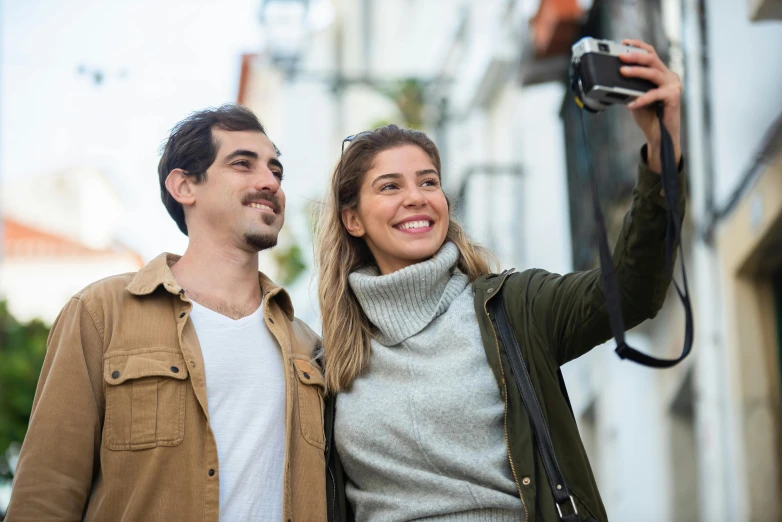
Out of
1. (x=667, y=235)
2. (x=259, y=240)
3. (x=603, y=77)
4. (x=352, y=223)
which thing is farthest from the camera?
(x=352, y=223)

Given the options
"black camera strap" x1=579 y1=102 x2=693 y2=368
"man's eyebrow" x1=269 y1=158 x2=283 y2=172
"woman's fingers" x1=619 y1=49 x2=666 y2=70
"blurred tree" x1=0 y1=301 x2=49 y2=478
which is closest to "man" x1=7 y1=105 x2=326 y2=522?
"man's eyebrow" x1=269 y1=158 x2=283 y2=172

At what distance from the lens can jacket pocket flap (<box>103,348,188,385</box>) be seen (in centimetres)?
392

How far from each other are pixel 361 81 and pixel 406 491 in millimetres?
12226

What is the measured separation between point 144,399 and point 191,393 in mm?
167

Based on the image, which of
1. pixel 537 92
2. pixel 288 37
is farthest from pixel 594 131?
pixel 288 37

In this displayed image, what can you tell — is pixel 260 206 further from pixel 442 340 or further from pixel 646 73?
pixel 646 73

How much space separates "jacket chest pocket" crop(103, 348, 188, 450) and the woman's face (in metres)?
0.95

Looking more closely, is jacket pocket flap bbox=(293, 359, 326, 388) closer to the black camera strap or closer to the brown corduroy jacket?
the brown corduroy jacket

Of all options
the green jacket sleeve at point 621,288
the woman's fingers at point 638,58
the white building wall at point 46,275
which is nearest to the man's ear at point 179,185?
the green jacket sleeve at point 621,288

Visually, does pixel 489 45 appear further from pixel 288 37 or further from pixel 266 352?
pixel 266 352

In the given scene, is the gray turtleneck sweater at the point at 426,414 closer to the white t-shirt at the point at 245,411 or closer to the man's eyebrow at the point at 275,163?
the white t-shirt at the point at 245,411

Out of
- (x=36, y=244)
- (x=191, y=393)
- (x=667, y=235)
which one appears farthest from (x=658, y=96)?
(x=36, y=244)

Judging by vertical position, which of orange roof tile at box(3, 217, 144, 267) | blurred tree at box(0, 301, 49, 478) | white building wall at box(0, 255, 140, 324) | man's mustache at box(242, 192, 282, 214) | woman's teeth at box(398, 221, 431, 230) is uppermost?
orange roof tile at box(3, 217, 144, 267)

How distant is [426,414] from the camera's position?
3.90 meters
